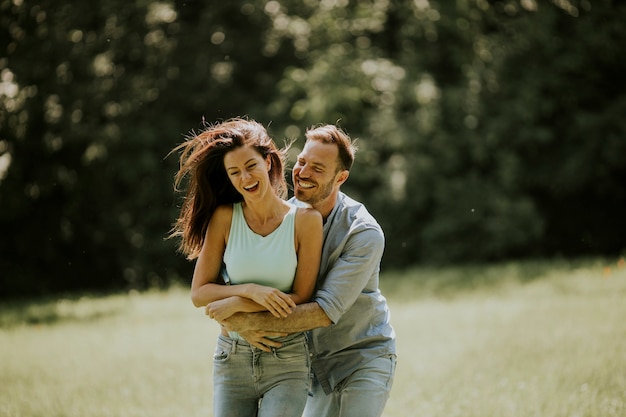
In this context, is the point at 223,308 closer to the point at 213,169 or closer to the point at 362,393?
the point at 213,169

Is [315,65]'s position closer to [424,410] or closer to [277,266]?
[424,410]

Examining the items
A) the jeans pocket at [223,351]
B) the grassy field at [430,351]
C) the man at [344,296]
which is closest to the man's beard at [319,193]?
the man at [344,296]

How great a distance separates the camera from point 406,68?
16.2 meters

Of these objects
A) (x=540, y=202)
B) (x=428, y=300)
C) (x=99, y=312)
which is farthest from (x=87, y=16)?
(x=540, y=202)

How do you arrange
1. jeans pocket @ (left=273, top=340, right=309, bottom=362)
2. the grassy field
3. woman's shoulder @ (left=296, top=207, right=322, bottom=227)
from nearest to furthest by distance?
jeans pocket @ (left=273, top=340, right=309, bottom=362) < woman's shoulder @ (left=296, top=207, right=322, bottom=227) < the grassy field

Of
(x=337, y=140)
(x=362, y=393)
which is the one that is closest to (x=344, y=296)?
(x=362, y=393)

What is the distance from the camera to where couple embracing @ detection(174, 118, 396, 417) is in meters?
3.67

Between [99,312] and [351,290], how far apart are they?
9.61 metres

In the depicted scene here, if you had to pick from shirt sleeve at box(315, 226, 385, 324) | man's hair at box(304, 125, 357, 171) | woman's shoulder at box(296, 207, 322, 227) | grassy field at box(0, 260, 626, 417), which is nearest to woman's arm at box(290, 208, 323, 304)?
woman's shoulder at box(296, 207, 322, 227)

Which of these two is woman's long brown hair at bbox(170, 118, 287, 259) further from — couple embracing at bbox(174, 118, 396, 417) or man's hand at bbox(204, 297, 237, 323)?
man's hand at bbox(204, 297, 237, 323)

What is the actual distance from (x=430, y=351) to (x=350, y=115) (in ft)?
28.7

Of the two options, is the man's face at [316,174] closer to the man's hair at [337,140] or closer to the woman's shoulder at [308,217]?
the man's hair at [337,140]

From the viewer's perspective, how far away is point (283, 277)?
12.4 feet

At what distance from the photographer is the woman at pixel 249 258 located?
144 inches
